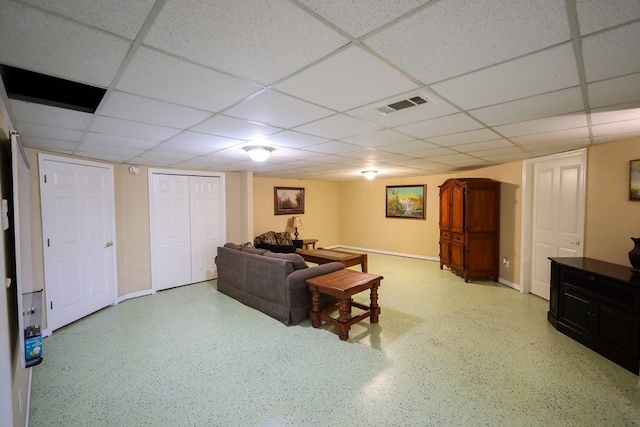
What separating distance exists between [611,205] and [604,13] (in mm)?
3354

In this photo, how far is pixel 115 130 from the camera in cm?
248

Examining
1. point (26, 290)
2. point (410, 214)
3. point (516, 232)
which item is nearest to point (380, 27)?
point (26, 290)

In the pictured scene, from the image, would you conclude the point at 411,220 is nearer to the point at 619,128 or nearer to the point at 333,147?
the point at 333,147

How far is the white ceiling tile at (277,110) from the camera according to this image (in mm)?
1822

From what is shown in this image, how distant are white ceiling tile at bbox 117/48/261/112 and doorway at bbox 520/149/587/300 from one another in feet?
14.5

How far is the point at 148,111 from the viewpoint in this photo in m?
2.01

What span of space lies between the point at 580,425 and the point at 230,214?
5.52 meters

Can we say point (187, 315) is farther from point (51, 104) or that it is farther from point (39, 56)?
point (39, 56)

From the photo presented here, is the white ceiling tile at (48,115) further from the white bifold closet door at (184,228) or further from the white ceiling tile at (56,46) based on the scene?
the white bifold closet door at (184,228)

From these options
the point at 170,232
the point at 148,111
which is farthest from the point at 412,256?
the point at 148,111

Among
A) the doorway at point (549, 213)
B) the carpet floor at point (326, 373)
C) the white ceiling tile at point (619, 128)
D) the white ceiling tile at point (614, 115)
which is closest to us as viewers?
the carpet floor at point (326, 373)

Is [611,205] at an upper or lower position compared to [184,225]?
upper

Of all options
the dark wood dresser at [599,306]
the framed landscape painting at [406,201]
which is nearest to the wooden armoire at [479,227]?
the dark wood dresser at [599,306]

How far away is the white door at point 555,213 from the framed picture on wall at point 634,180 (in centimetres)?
55
